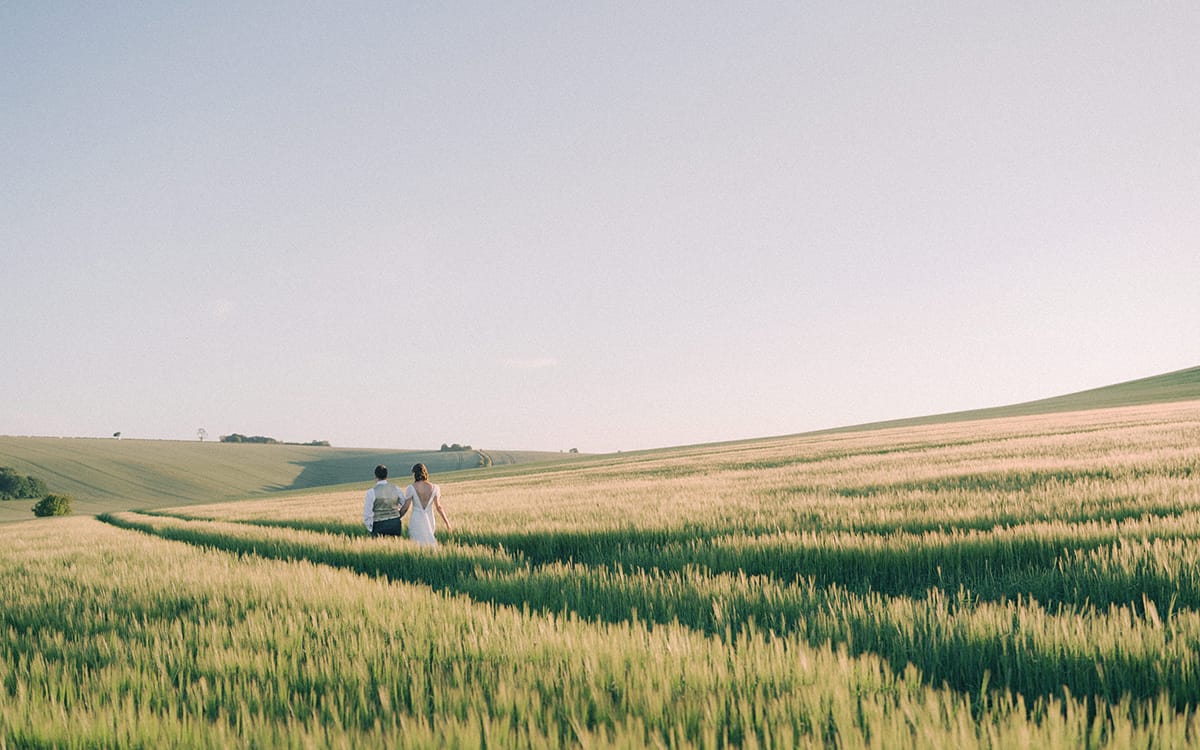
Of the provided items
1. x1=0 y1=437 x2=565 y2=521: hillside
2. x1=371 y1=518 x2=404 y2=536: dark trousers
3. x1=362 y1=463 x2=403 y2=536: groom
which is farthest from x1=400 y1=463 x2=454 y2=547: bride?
x1=0 y1=437 x2=565 y2=521: hillside

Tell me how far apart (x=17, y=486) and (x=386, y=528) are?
9110 centimetres

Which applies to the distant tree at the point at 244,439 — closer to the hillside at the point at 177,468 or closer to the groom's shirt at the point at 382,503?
the hillside at the point at 177,468

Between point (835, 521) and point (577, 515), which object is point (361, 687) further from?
point (577, 515)

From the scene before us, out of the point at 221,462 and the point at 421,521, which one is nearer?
the point at 421,521

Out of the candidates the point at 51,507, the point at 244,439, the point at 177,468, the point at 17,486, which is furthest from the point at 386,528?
the point at 244,439

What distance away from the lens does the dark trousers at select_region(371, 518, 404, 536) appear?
11.1 metres

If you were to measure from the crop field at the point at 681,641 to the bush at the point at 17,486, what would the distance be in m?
89.7

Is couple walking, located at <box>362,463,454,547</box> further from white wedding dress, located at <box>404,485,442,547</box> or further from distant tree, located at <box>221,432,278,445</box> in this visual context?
distant tree, located at <box>221,432,278,445</box>

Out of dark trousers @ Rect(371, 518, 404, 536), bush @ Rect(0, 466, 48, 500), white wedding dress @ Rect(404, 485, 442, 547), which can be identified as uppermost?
white wedding dress @ Rect(404, 485, 442, 547)

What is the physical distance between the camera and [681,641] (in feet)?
9.46

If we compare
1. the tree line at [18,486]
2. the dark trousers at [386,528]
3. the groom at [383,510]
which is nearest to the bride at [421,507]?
the groom at [383,510]

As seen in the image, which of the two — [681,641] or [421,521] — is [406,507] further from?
[681,641]

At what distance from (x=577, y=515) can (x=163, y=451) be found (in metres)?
122

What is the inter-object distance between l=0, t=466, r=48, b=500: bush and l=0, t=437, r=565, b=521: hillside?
5.64 feet
